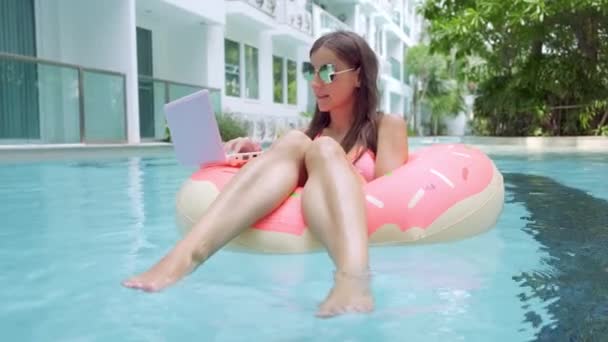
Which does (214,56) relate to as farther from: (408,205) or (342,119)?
(408,205)

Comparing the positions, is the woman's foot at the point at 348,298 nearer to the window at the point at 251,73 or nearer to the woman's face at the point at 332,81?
the woman's face at the point at 332,81

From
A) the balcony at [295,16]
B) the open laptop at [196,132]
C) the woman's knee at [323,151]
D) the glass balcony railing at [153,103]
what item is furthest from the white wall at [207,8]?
the woman's knee at [323,151]

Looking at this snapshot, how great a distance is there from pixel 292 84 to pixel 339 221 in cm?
1915

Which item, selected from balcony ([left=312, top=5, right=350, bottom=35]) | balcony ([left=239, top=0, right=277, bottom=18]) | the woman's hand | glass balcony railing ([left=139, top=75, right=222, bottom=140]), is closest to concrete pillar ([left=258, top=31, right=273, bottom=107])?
balcony ([left=239, top=0, right=277, bottom=18])

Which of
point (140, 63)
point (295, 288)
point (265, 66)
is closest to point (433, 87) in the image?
point (265, 66)

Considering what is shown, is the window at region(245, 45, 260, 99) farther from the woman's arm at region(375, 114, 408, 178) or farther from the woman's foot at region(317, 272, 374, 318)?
the woman's foot at region(317, 272, 374, 318)

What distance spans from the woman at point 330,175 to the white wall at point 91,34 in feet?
28.0

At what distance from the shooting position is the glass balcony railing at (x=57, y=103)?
8125 mm

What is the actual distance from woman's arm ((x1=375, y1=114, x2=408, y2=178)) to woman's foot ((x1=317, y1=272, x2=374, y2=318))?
108 centimetres

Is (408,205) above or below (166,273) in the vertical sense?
above

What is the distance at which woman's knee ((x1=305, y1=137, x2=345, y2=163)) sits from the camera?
Result: 2471 mm

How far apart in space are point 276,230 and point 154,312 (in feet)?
2.82

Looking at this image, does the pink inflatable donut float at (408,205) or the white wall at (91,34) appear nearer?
the pink inflatable donut float at (408,205)

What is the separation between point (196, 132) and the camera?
2859 millimetres
